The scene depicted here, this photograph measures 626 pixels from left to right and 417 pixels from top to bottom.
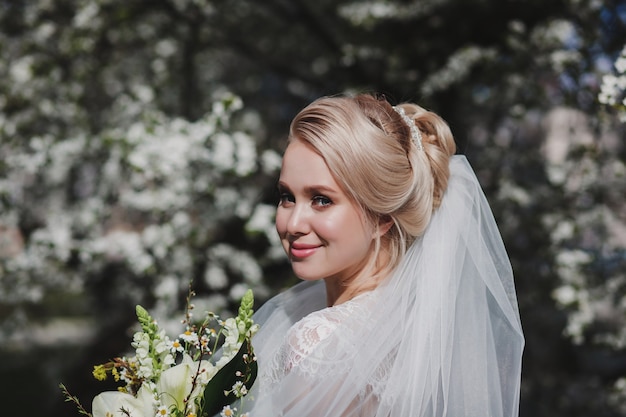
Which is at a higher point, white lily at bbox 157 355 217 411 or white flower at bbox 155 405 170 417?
Result: white lily at bbox 157 355 217 411

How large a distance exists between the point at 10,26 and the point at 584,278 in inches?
160

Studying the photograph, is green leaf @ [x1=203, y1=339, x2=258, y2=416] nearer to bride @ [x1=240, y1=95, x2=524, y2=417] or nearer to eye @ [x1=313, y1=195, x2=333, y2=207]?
bride @ [x1=240, y1=95, x2=524, y2=417]

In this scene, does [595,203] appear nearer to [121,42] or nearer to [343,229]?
[343,229]

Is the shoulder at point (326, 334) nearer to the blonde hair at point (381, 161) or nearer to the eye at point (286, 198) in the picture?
the blonde hair at point (381, 161)

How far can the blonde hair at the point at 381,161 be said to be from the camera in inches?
68.0

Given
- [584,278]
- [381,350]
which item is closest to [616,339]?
[584,278]

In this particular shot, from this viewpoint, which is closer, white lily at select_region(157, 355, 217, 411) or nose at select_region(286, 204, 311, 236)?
white lily at select_region(157, 355, 217, 411)

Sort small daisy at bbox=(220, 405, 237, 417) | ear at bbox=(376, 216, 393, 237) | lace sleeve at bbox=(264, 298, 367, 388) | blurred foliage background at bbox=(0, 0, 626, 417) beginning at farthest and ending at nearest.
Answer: blurred foliage background at bbox=(0, 0, 626, 417) → ear at bbox=(376, 216, 393, 237) → lace sleeve at bbox=(264, 298, 367, 388) → small daisy at bbox=(220, 405, 237, 417)

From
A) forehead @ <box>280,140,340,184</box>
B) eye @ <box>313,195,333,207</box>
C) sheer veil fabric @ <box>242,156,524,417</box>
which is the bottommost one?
sheer veil fabric @ <box>242,156,524,417</box>

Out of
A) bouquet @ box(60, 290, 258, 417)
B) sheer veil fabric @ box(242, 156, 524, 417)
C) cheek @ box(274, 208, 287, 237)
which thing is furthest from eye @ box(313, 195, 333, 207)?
bouquet @ box(60, 290, 258, 417)

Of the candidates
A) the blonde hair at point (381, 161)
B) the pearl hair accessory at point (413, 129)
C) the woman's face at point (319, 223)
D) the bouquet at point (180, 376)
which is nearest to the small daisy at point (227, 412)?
the bouquet at point (180, 376)

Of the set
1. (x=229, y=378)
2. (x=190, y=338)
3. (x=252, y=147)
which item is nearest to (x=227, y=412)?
(x=229, y=378)

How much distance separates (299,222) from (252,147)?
6.25 ft

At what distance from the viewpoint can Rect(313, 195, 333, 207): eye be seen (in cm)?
176
